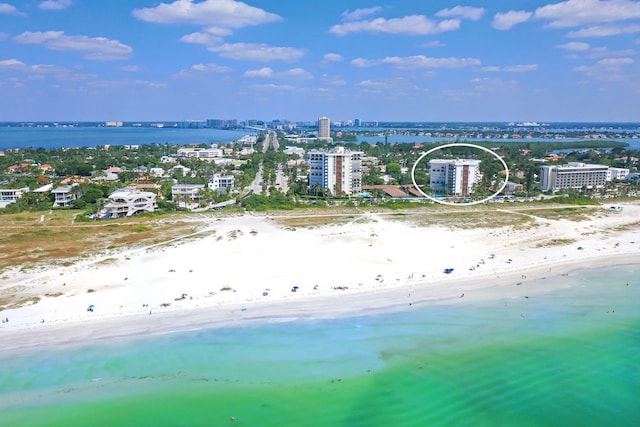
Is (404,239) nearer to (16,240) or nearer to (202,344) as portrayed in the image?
(202,344)

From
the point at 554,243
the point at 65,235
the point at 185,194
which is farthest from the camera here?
the point at 185,194

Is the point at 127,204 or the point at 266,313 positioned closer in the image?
the point at 266,313

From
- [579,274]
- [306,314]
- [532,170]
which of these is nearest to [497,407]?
[306,314]

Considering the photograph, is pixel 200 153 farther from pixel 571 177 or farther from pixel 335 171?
pixel 571 177

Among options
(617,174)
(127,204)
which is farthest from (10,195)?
(617,174)

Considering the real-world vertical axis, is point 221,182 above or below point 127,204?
above

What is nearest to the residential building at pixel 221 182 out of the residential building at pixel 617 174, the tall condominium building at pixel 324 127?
the residential building at pixel 617 174
